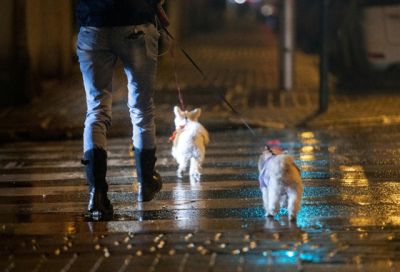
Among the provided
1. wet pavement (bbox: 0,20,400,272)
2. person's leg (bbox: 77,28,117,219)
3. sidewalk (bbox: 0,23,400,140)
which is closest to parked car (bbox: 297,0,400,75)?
sidewalk (bbox: 0,23,400,140)

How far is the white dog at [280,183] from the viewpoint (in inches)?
260

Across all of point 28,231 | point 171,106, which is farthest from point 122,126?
point 28,231

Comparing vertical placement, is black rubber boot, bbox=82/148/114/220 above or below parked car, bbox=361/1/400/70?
below

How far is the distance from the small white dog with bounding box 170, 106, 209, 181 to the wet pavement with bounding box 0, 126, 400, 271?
16 centimetres

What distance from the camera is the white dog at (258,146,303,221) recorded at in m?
6.61

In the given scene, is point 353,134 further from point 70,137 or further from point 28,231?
point 28,231

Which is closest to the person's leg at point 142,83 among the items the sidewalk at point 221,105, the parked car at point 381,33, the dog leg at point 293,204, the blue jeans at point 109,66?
the blue jeans at point 109,66

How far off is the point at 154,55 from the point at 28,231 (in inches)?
64.7

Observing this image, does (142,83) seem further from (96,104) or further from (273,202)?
(273,202)

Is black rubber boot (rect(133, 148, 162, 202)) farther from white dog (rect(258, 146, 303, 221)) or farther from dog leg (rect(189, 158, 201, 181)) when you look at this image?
dog leg (rect(189, 158, 201, 181))

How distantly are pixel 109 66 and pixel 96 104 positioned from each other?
309 mm

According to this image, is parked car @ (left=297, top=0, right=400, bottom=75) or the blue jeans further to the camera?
parked car @ (left=297, top=0, right=400, bottom=75)

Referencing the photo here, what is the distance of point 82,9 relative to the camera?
7.09m

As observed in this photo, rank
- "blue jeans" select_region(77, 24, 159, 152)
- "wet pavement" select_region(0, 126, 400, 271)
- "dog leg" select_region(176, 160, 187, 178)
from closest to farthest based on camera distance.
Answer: "wet pavement" select_region(0, 126, 400, 271)
"blue jeans" select_region(77, 24, 159, 152)
"dog leg" select_region(176, 160, 187, 178)
